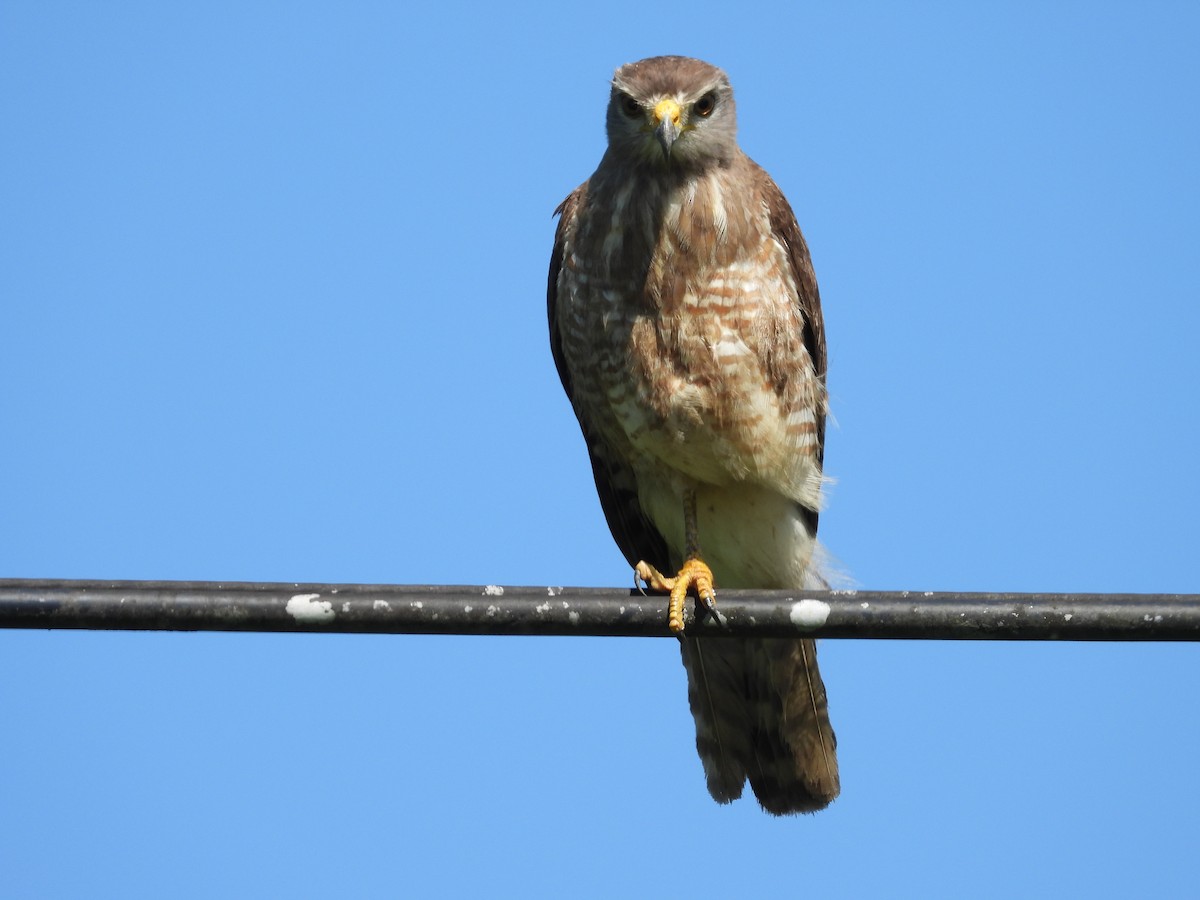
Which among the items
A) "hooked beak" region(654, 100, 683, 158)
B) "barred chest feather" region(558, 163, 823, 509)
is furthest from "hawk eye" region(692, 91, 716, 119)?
"barred chest feather" region(558, 163, 823, 509)

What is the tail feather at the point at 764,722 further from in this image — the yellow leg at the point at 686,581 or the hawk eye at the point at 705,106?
the hawk eye at the point at 705,106

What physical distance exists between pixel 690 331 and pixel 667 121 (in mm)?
824

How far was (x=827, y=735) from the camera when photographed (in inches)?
263

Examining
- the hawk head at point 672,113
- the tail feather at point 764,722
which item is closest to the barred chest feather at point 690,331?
the hawk head at point 672,113

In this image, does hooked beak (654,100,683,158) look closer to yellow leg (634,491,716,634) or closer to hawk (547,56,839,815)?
hawk (547,56,839,815)

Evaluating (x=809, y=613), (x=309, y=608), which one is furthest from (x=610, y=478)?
(x=309, y=608)

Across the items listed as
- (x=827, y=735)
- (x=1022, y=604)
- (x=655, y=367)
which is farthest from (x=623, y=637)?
(x=827, y=735)

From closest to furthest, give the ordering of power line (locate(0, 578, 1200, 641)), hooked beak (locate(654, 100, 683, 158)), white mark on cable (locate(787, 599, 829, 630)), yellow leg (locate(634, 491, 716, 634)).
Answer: power line (locate(0, 578, 1200, 641)), white mark on cable (locate(787, 599, 829, 630)), yellow leg (locate(634, 491, 716, 634)), hooked beak (locate(654, 100, 683, 158))

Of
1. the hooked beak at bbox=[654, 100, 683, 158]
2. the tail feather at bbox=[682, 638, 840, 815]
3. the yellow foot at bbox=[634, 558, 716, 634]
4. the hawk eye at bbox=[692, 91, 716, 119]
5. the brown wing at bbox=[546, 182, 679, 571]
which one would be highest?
the hawk eye at bbox=[692, 91, 716, 119]

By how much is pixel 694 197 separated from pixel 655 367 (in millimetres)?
722

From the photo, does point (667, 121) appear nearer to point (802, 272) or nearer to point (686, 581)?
point (802, 272)

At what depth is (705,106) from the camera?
6504 millimetres

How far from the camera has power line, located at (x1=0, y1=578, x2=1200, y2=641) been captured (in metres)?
3.98

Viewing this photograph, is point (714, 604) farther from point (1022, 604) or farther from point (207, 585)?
point (207, 585)
